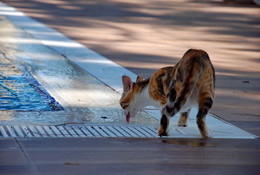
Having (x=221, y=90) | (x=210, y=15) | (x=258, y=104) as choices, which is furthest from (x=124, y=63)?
(x=210, y=15)

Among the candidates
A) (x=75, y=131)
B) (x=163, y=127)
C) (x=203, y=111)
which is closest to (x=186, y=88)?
(x=203, y=111)

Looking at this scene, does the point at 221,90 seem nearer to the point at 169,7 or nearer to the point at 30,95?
the point at 30,95

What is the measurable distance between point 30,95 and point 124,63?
3.26m

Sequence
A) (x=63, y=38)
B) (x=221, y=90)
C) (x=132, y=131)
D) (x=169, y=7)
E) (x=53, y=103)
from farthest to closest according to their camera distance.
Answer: (x=169, y=7)
(x=63, y=38)
(x=221, y=90)
(x=53, y=103)
(x=132, y=131)

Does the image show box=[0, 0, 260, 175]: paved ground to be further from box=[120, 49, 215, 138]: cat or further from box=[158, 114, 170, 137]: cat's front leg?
box=[120, 49, 215, 138]: cat

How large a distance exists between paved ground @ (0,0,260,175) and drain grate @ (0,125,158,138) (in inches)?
9.1

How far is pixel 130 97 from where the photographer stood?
23.2 ft

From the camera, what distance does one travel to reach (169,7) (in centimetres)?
2462

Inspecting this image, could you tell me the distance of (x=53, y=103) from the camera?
26.6 ft

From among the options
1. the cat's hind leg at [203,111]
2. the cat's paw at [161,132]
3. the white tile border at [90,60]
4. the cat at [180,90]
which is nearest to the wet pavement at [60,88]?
the white tile border at [90,60]

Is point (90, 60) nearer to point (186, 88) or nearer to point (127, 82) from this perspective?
point (127, 82)

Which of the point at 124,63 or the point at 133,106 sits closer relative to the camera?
the point at 133,106

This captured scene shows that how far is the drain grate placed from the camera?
6516 millimetres

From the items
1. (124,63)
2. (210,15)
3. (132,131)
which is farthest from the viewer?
(210,15)
